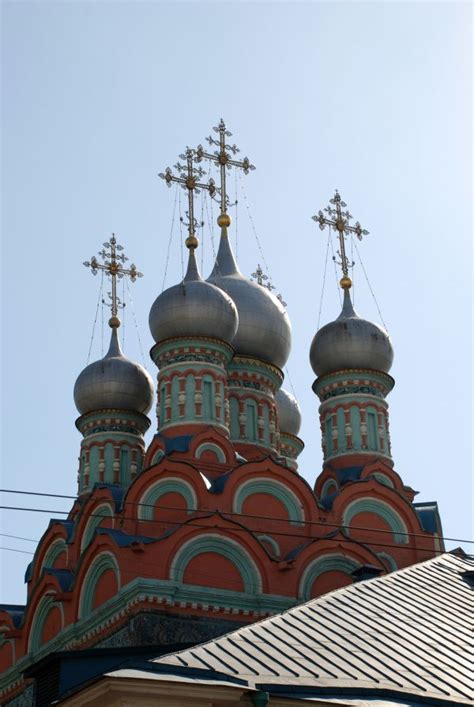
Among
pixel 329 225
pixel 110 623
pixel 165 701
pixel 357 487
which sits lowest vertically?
pixel 165 701

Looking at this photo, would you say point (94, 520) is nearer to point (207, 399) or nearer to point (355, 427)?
point (207, 399)

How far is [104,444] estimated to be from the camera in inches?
968

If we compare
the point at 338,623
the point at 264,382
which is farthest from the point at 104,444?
the point at 338,623

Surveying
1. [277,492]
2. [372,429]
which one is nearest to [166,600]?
A: [277,492]

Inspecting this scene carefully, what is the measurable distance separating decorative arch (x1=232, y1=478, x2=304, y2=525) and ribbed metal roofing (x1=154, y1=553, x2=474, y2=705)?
8234mm

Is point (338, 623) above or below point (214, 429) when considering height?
below

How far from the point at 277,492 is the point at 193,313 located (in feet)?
12.0

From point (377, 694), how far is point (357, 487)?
12330 mm

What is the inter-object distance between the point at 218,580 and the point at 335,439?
537cm

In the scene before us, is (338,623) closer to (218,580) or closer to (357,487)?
(218,580)

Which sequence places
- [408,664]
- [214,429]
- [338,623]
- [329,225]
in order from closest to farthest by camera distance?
[408,664] → [338,623] → [214,429] → [329,225]

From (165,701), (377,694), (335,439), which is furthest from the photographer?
(335,439)

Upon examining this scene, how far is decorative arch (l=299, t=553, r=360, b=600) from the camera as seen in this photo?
19781 millimetres

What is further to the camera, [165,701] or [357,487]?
[357,487]
